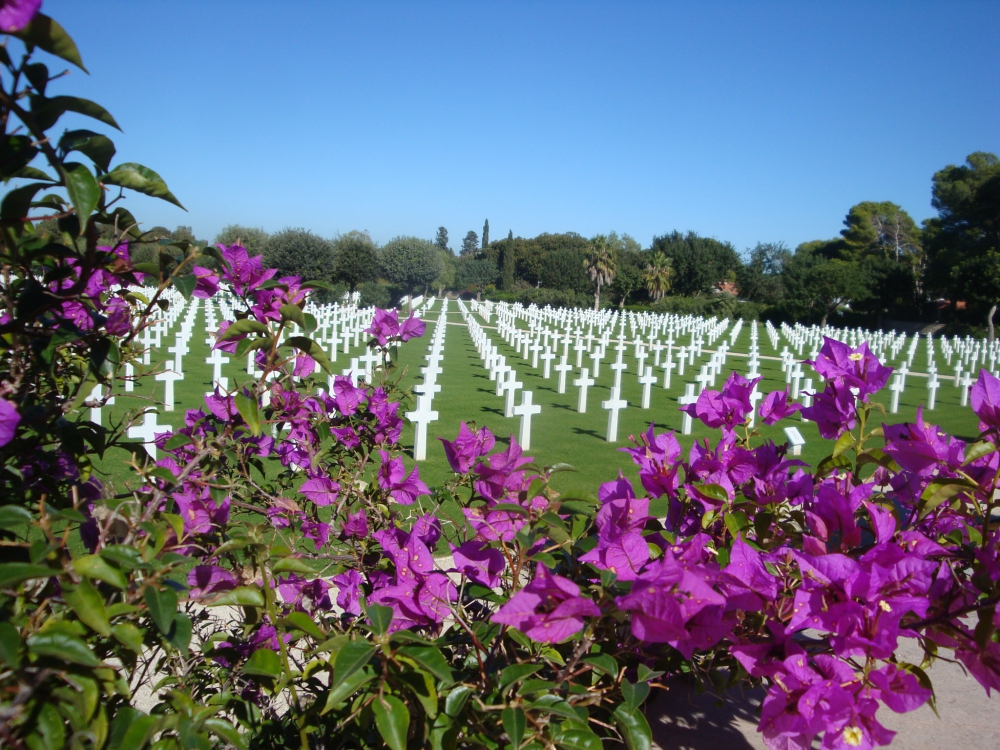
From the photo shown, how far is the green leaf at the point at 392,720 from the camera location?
106 cm

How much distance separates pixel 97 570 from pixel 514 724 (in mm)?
643

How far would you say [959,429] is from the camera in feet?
39.5

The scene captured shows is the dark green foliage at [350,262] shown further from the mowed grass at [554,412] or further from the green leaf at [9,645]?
the green leaf at [9,645]

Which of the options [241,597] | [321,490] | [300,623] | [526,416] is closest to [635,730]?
[300,623]

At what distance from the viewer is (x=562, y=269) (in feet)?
270

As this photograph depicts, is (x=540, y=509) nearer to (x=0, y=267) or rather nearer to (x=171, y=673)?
(x=171, y=673)

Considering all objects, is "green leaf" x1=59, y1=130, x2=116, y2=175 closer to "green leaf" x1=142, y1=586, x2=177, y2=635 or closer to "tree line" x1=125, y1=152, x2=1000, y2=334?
"green leaf" x1=142, y1=586, x2=177, y2=635

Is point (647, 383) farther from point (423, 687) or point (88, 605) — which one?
point (88, 605)

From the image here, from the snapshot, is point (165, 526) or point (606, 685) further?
point (606, 685)

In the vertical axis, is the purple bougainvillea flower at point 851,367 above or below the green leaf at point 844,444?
above

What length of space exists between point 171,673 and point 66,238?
Result: 2.96ft

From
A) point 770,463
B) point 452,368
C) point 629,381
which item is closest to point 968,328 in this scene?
point 629,381

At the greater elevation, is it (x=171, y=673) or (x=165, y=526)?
(x=165, y=526)

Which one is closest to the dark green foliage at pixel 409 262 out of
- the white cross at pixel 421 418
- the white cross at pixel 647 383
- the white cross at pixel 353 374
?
the white cross at pixel 353 374
